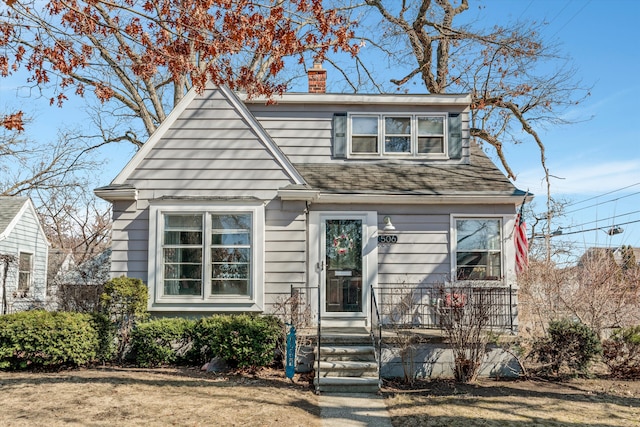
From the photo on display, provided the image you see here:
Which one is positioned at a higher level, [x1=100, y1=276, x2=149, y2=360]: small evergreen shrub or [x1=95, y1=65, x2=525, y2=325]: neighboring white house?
[x1=95, y1=65, x2=525, y2=325]: neighboring white house

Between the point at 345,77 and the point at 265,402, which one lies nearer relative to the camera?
the point at 265,402

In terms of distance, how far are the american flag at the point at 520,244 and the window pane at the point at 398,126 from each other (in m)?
3.19

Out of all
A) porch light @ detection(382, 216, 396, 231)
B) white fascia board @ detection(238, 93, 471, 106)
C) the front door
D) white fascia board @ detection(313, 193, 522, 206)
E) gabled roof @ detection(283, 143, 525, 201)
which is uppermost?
white fascia board @ detection(238, 93, 471, 106)

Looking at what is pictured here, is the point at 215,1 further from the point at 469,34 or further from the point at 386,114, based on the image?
the point at 469,34

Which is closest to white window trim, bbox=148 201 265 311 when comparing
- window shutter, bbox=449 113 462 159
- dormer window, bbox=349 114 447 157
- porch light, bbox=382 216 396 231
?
porch light, bbox=382 216 396 231

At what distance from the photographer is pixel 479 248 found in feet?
35.6

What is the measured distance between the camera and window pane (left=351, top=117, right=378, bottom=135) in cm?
1200

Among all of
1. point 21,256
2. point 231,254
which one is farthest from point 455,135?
point 21,256

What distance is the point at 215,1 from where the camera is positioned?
7.18 meters

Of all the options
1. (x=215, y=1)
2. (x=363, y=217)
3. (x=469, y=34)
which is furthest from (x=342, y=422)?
(x=469, y=34)

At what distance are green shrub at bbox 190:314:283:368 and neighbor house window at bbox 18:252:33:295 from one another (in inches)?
505

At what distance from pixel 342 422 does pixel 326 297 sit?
428 centimetres

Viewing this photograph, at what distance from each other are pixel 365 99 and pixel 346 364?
622cm

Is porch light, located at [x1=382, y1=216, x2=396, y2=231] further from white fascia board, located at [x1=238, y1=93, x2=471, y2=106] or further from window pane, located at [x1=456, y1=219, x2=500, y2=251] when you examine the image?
white fascia board, located at [x1=238, y1=93, x2=471, y2=106]
